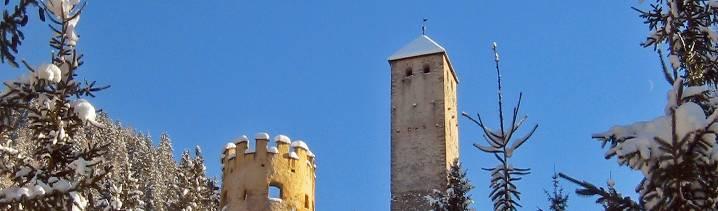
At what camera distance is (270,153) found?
25.6 m

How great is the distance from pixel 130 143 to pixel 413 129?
56.7 meters

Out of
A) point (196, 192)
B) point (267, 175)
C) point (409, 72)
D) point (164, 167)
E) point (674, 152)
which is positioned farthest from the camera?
point (164, 167)

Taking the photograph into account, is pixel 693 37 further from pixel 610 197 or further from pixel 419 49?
pixel 419 49

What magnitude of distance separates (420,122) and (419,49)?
4.65 meters

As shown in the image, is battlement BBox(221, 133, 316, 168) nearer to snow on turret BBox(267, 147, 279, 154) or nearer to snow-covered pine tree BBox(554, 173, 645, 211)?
snow on turret BBox(267, 147, 279, 154)

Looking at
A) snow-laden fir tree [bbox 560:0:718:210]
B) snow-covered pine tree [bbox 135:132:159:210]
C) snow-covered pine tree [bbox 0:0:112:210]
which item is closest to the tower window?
snow-covered pine tree [bbox 135:132:159:210]

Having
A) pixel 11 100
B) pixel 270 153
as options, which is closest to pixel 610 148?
→ pixel 11 100

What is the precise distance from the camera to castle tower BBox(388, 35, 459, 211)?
127 ft

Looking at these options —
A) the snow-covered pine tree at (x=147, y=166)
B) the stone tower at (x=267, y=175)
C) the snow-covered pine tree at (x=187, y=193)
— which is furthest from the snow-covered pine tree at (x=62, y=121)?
the snow-covered pine tree at (x=147, y=166)

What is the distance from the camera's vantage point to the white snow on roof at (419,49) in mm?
43094

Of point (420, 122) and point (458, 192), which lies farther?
point (420, 122)

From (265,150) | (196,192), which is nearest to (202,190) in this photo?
(196,192)

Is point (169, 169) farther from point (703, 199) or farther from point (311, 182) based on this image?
point (703, 199)

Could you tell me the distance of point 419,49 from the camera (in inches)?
1718
